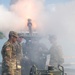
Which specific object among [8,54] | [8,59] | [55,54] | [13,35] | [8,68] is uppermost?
[13,35]

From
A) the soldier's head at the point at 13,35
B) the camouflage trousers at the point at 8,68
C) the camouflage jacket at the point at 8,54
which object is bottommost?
the camouflage trousers at the point at 8,68

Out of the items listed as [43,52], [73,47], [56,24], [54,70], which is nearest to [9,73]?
[54,70]

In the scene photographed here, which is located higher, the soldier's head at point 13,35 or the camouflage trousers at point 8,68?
the soldier's head at point 13,35

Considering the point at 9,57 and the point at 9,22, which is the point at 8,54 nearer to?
the point at 9,57

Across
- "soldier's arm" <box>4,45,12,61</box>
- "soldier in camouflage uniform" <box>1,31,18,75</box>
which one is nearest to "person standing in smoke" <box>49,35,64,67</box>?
"soldier in camouflage uniform" <box>1,31,18,75</box>

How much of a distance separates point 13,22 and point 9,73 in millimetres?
9281

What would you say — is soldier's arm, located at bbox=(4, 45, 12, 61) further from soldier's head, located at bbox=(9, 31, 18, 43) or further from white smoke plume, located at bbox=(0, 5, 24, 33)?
white smoke plume, located at bbox=(0, 5, 24, 33)

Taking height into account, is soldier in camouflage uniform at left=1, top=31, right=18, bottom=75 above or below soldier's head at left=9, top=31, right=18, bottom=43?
below

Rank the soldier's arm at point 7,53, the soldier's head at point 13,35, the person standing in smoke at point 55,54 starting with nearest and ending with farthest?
the soldier's head at point 13,35, the soldier's arm at point 7,53, the person standing in smoke at point 55,54

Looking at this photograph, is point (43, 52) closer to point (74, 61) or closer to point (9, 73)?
point (9, 73)

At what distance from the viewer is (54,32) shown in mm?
15031

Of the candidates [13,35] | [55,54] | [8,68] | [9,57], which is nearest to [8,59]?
[9,57]

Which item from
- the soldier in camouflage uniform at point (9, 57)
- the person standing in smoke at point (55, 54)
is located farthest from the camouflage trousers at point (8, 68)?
the person standing in smoke at point (55, 54)

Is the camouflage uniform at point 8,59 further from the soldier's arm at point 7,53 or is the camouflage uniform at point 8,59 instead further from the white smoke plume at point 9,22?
the white smoke plume at point 9,22
